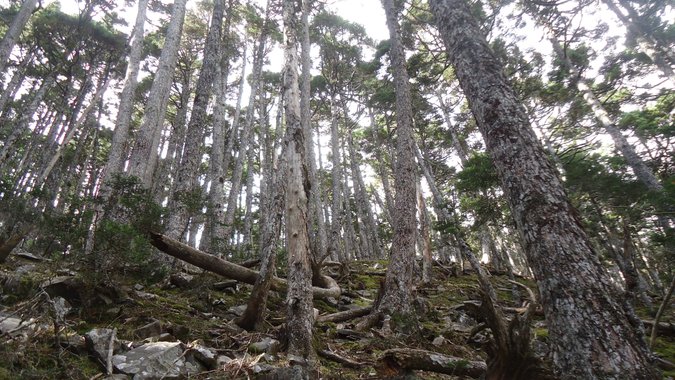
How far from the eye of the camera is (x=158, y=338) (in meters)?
3.49

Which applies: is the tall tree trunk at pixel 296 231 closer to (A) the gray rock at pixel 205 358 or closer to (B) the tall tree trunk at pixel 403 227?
(A) the gray rock at pixel 205 358

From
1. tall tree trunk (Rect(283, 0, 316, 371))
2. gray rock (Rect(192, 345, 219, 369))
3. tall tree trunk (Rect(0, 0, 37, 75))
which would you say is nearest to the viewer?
gray rock (Rect(192, 345, 219, 369))

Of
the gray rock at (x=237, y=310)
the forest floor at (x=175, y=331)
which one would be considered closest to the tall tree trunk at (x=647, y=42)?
the forest floor at (x=175, y=331)

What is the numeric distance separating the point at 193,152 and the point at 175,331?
5318mm

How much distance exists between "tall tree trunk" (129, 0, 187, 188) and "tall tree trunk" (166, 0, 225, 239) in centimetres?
97

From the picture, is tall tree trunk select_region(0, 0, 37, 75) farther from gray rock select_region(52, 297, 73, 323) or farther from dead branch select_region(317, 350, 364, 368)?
dead branch select_region(317, 350, 364, 368)

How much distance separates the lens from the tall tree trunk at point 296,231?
13.1 feet

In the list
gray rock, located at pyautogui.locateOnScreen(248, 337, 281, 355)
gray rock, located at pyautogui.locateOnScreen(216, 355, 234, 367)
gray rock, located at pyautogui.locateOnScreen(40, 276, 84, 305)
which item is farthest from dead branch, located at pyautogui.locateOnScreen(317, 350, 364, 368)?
gray rock, located at pyautogui.locateOnScreen(40, 276, 84, 305)

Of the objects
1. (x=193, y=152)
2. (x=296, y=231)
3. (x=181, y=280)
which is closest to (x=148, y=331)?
(x=296, y=231)

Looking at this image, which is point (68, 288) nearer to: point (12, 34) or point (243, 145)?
point (12, 34)

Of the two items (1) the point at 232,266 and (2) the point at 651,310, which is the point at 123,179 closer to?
(1) the point at 232,266

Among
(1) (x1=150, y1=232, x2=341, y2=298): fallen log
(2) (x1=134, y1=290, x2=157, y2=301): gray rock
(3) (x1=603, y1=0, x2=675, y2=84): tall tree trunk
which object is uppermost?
(3) (x1=603, y1=0, x2=675, y2=84): tall tree trunk

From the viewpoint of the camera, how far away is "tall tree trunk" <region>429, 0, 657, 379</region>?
2.11 metres

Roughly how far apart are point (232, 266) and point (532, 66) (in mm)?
14853
